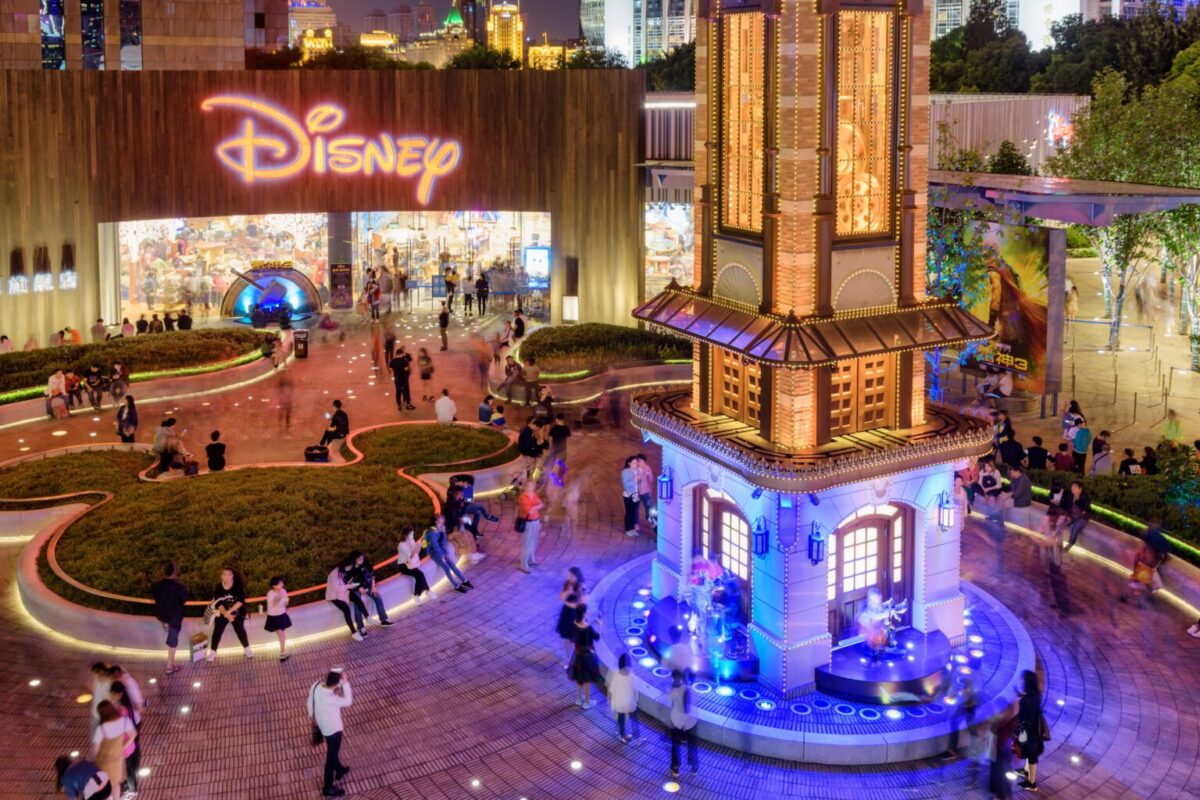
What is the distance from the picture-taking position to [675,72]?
9719 centimetres

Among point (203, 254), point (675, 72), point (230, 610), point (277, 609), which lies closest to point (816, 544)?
point (277, 609)

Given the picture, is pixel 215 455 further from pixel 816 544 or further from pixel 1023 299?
pixel 1023 299

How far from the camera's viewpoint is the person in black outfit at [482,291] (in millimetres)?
42219

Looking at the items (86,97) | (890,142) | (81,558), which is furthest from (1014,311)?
(86,97)

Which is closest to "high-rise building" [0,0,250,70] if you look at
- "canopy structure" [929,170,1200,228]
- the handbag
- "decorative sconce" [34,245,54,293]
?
"decorative sconce" [34,245,54,293]

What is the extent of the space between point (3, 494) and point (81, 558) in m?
4.11

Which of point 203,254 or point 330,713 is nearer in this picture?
point 330,713

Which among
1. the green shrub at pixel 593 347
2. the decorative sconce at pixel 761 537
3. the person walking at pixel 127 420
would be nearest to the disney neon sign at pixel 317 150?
the green shrub at pixel 593 347

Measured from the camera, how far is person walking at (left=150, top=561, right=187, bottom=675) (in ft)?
58.8

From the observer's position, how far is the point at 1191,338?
3506 centimetres

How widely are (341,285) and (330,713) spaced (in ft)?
96.0

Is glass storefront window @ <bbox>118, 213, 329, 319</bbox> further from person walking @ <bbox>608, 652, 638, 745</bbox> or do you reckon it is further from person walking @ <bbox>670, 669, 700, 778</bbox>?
person walking @ <bbox>670, 669, 700, 778</bbox>

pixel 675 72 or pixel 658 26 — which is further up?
pixel 658 26

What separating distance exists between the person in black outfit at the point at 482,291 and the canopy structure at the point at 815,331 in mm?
23889
